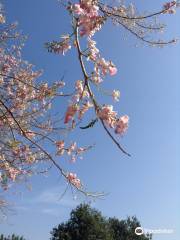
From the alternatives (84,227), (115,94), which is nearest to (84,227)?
(84,227)

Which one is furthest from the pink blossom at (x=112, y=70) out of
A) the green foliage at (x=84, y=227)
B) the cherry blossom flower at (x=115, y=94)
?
the green foliage at (x=84, y=227)

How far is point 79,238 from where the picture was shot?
56500 mm

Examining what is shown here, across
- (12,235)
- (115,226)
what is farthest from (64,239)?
(12,235)

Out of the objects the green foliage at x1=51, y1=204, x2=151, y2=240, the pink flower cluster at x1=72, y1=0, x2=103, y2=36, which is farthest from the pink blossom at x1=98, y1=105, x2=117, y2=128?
the green foliage at x1=51, y1=204, x2=151, y2=240

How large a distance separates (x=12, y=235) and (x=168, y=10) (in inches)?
3152

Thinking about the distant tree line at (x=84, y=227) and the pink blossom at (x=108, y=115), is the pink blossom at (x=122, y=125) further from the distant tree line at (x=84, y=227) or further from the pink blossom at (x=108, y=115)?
the distant tree line at (x=84, y=227)

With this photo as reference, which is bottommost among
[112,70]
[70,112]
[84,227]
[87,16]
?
[70,112]

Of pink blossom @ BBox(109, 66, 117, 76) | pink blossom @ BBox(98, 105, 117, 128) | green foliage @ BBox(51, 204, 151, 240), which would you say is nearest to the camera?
pink blossom @ BBox(98, 105, 117, 128)

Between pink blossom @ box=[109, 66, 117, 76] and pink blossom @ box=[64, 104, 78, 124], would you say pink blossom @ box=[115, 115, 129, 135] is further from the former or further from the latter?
pink blossom @ box=[109, 66, 117, 76]

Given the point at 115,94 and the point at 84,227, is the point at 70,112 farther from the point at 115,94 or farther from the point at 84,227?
the point at 84,227

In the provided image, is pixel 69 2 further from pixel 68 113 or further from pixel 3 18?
pixel 3 18

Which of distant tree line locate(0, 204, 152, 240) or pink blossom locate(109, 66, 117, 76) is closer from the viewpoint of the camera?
pink blossom locate(109, 66, 117, 76)

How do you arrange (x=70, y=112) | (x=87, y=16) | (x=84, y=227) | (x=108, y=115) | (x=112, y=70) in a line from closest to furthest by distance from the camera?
(x=108, y=115) < (x=70, y=112) < (x=87, y=16) < (x=112, y=70) < (x=84, y=227)

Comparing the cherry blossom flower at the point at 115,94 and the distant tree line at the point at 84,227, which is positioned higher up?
the distant tree line at the point at 84,227
